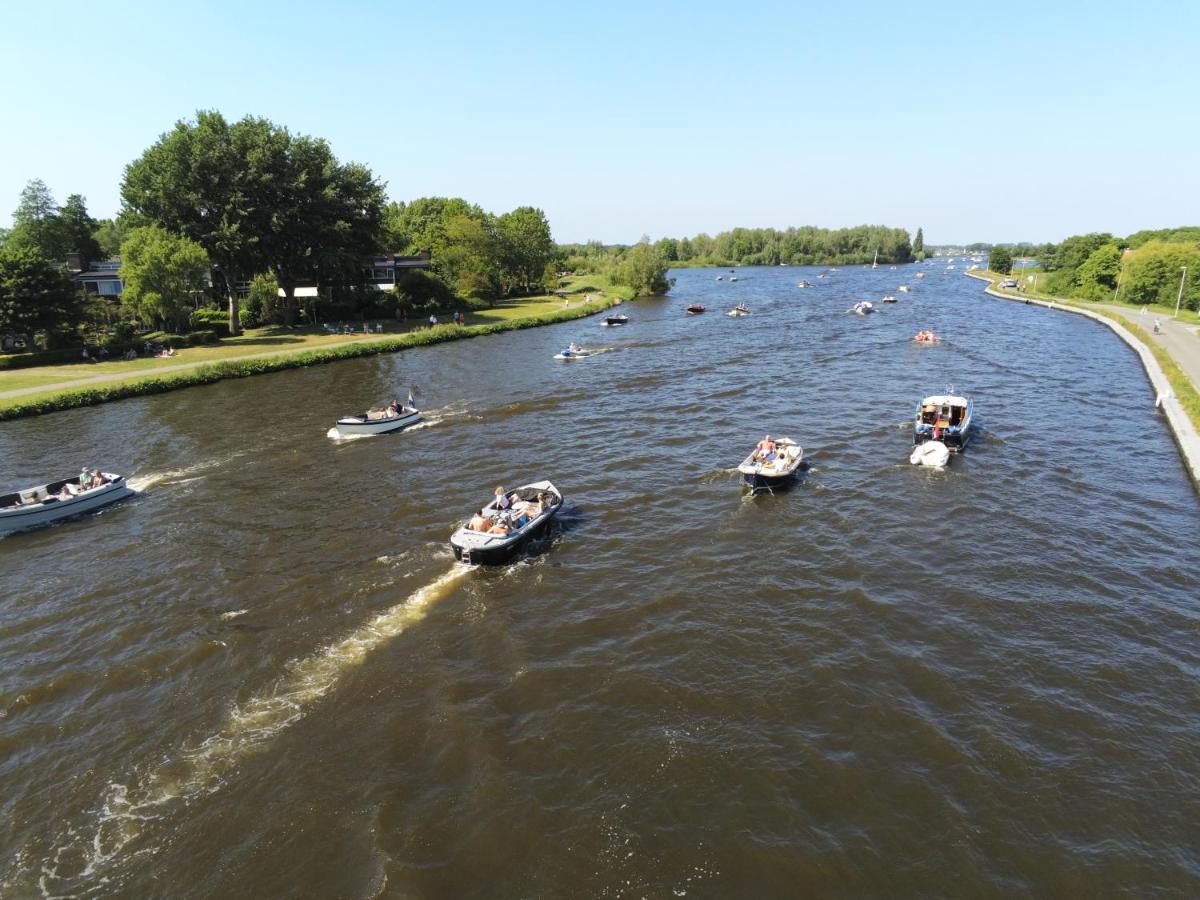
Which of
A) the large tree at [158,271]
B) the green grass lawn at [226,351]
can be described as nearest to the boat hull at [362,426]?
the green grass lawn at [226,351]

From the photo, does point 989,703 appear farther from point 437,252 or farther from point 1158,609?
point 437,252

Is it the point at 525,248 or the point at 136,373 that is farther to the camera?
the point at 525,248

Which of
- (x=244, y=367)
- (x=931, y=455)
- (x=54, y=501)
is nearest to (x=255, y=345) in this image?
(x=244, y=367)

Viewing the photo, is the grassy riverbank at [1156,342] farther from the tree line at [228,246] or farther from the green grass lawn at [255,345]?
the tree line at [228,246]

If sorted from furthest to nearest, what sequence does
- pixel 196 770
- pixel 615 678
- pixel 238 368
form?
pixel 238 368
pixel 615 678
pixel 196 770

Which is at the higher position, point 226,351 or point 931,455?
point 226,351

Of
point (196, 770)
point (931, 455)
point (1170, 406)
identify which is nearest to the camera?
point (196, 770)

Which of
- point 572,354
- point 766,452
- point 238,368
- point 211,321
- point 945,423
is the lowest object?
point 766,452

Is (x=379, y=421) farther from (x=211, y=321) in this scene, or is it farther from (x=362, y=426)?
(x=211, y=321)
